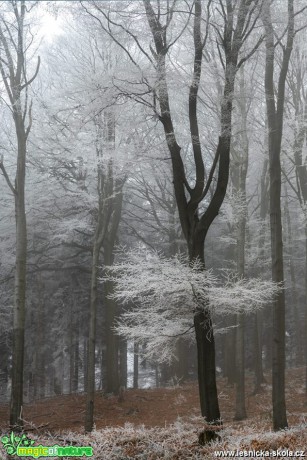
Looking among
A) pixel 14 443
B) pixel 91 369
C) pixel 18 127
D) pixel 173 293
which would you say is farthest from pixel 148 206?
pixel 14 443

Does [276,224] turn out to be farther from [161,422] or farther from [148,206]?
[148,206]

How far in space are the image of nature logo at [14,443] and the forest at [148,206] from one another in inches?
0.6

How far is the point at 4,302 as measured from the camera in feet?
62.8

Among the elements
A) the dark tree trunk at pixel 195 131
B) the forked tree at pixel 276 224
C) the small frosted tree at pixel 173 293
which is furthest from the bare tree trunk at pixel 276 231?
the small frosted tree at pixel 173 293

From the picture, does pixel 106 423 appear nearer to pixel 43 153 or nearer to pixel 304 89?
pixel 43 153

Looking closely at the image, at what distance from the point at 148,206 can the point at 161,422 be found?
11.2 m

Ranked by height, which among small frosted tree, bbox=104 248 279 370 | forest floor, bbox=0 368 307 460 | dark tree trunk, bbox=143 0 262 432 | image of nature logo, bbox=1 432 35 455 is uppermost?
dark tree trunk, bbox=143 0 262 432

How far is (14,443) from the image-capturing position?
340cm

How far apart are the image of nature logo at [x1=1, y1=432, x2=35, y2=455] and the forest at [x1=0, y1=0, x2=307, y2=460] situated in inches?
0.6

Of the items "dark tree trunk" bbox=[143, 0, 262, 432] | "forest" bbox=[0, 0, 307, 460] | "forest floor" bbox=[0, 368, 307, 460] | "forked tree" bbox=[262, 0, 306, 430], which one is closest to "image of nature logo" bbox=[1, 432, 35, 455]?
"forest" bbox=[0, 0, 307, 460]

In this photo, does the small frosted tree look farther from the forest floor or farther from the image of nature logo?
the image of nature logo

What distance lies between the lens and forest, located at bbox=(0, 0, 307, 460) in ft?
19.2

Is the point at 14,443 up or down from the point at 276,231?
down

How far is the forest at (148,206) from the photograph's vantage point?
5.84m
